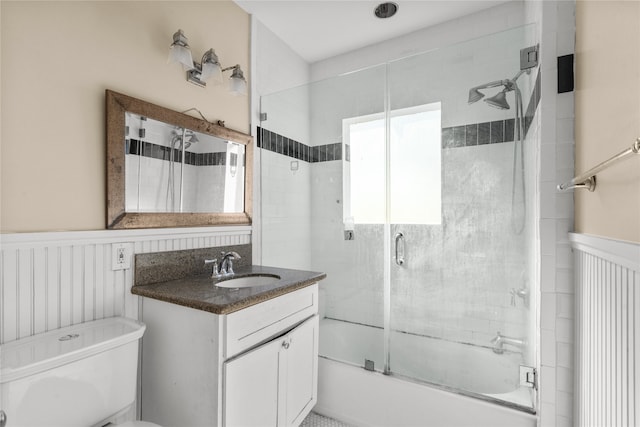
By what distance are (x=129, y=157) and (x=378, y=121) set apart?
1.53 m

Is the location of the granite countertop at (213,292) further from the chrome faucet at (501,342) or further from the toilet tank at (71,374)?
the chrome faucet at (501,342)

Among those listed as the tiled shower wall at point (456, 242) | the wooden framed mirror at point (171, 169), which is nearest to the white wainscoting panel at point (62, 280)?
the wooden framed mirror at point (171, 169)

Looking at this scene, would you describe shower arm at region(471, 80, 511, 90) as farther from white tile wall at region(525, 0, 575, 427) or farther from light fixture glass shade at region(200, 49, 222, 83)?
light fixture glass shade at region(200, 49, 222, 83)

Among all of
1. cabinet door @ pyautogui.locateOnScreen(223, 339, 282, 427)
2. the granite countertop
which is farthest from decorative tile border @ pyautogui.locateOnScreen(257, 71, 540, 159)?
cabinet door @ pyautogui.locateOnScreen(223, 339, 282, 427)

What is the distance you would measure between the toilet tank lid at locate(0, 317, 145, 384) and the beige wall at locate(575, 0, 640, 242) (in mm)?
1673

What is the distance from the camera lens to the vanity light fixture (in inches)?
60.9

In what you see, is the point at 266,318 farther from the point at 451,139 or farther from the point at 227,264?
the point at 451,139

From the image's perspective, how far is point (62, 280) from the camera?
1220mm

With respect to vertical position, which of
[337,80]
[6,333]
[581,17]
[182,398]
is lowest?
[182,398]

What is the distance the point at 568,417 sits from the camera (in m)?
1.37

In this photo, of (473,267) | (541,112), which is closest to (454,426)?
(473,267)

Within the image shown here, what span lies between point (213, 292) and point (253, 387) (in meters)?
0.45

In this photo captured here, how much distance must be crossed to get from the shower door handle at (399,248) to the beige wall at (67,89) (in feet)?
5.17

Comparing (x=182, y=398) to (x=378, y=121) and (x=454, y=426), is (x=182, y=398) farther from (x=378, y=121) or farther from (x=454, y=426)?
(x=378, y=121)
